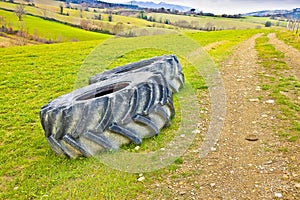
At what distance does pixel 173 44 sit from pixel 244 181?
529 inches

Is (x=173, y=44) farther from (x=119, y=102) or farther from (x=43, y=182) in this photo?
(x=43, y=182)

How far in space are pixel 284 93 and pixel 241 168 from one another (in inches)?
154

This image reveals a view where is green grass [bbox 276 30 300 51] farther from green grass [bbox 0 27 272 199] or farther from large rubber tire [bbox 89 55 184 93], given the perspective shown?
green grass [bbox 0 27 272 199]

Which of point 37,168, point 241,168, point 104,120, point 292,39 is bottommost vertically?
point 37,168

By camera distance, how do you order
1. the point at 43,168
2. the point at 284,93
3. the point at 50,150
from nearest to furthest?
1. the point at 43,168
2. the point at 50,150
3. the point at 284,93

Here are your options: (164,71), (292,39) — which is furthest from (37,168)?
(292,39)

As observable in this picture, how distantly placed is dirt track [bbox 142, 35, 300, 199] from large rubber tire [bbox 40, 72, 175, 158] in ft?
3.03

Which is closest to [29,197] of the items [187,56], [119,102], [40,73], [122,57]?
[119,102]

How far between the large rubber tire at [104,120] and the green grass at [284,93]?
2224mm

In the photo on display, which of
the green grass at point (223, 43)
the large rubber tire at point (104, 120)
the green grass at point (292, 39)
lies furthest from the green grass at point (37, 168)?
the green grass at point (292, 39)

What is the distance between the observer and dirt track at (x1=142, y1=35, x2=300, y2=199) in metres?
3.22

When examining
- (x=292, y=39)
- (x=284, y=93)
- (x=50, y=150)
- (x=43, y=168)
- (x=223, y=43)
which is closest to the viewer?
(x=43, y=168)

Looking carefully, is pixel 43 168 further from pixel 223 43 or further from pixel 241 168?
pixel 223 43

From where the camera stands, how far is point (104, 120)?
417 cm
